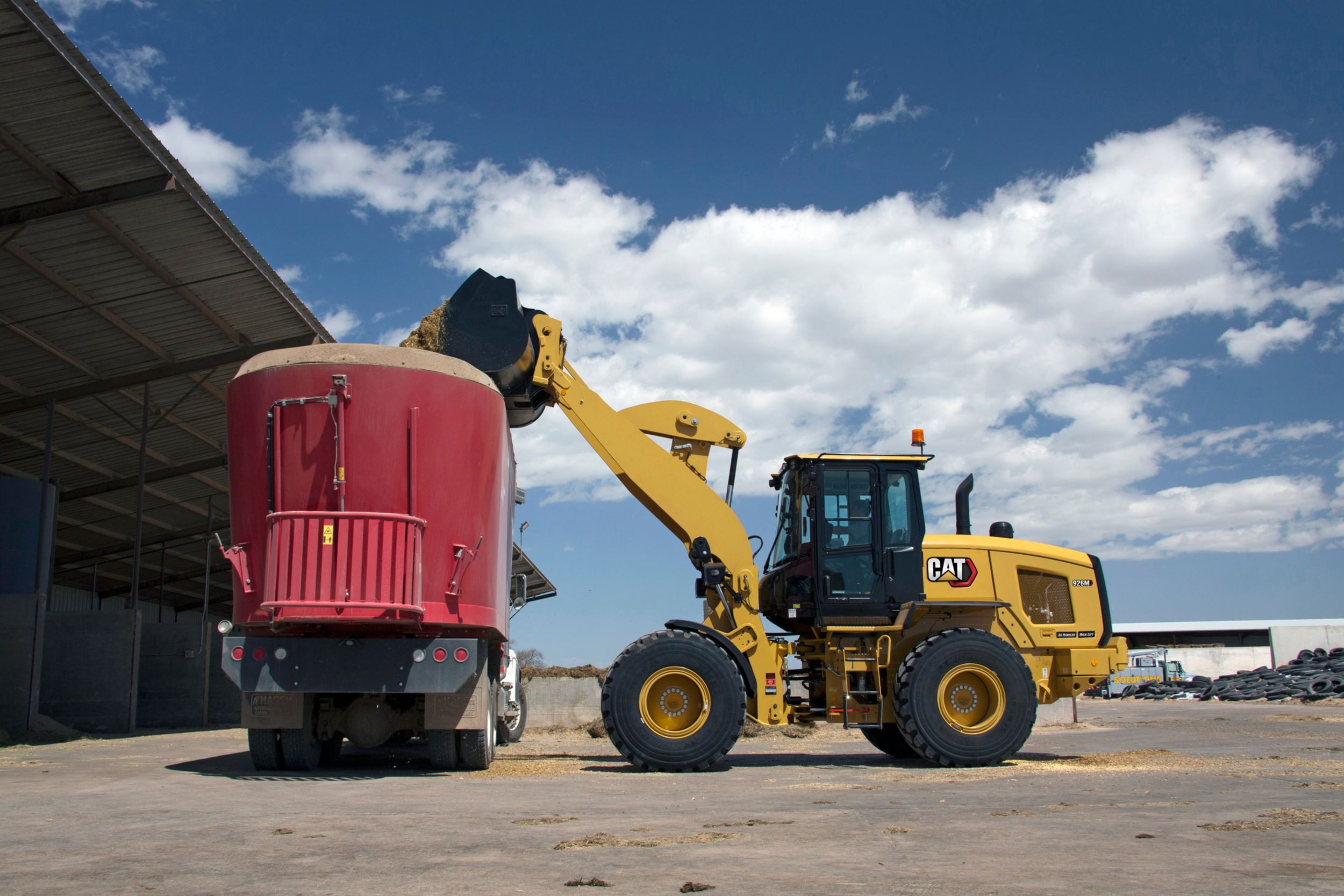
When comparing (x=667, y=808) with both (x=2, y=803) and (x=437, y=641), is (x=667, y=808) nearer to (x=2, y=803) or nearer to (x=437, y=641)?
(x=437, y=641)

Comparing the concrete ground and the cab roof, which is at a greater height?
the cab roof

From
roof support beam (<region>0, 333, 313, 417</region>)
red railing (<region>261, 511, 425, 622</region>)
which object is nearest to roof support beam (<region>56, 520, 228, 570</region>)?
roof support beam (<region>0, 333, 313, 417</region>)

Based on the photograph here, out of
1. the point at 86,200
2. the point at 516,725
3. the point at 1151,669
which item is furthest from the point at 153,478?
the point at 1151,669

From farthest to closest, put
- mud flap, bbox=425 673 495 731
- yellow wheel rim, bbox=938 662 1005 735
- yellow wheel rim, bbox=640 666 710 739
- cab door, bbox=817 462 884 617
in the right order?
1. cab door, bbox=817 462 884 617
2. yellow wheel rim, bbox=938 662 1005 735
3. yellow wheel rim, bbox=640 666 710 739
4. mud flap, bbox=425 673 495 731

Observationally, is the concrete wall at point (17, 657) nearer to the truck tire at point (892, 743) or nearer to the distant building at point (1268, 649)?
the truck tire at point (892, 743)

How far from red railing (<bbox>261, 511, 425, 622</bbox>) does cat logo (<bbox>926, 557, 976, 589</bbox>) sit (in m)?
5.71

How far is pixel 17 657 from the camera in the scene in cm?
1864

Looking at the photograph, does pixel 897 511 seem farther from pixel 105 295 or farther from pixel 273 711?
pixel 105 295

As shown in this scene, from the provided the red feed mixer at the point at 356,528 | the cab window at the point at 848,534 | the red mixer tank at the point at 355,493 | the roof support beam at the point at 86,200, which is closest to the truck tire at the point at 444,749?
the red feed mixer at the point at 356,528

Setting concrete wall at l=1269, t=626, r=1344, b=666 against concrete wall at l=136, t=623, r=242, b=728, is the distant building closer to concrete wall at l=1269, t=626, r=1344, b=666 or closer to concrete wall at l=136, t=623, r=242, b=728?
concrete wall at l=1269, t=626, r=1344, b=666

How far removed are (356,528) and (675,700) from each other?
3758mm

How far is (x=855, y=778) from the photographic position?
971 cm

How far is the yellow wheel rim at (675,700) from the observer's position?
10469mm

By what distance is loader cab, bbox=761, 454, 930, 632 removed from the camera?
11.1m
